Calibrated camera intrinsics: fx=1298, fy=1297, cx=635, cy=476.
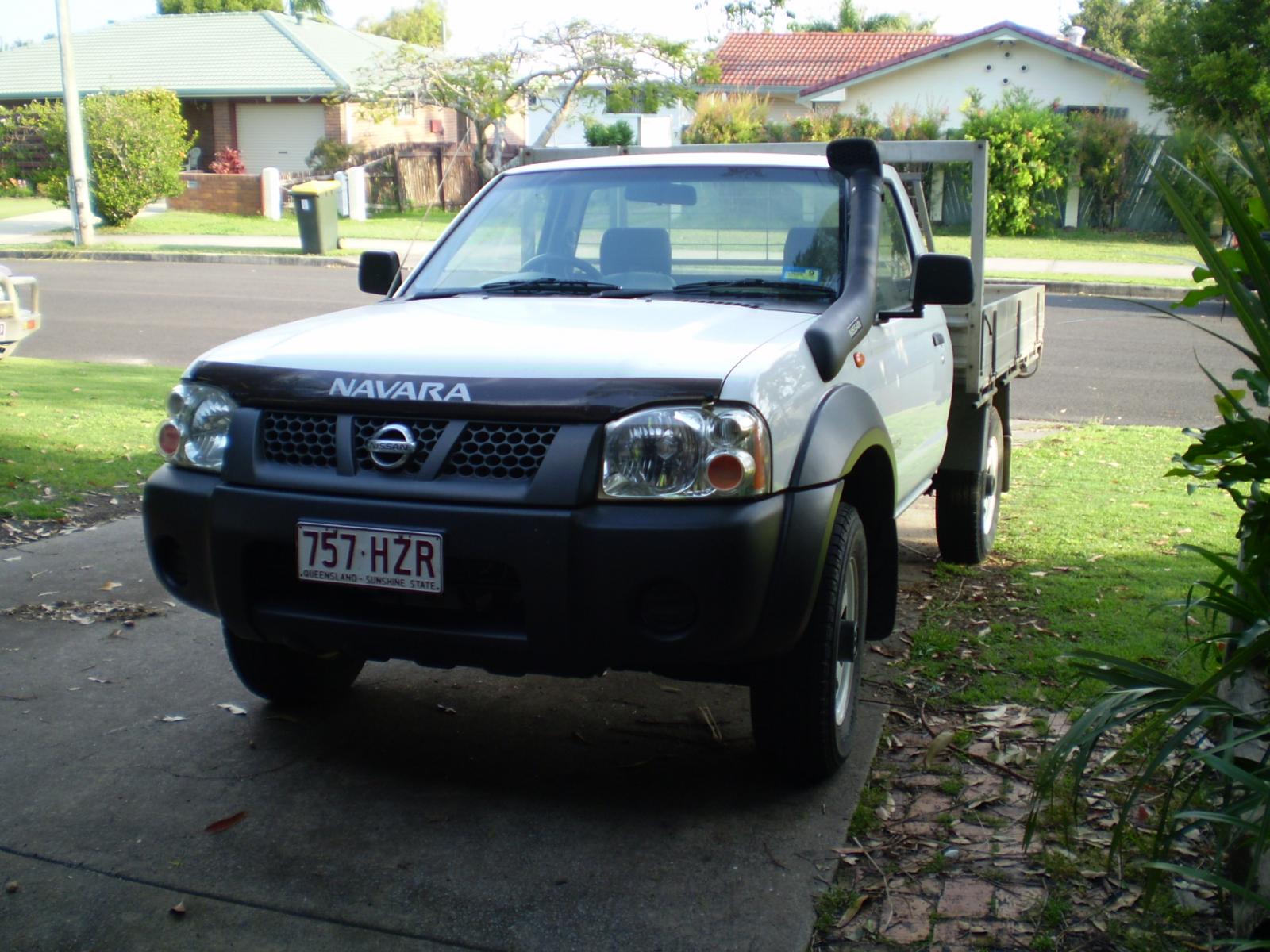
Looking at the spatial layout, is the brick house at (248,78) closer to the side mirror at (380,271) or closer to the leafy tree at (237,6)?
the leafy tree at (237,6)

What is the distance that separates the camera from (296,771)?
390 cm

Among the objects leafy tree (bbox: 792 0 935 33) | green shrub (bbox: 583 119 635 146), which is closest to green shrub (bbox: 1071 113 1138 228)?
green shrub (bbox: 583 119 635 146)

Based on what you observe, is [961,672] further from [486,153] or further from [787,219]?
[486,153]

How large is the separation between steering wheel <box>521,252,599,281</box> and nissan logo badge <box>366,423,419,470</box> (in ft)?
4.32

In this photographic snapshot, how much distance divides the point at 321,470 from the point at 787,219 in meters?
1.95

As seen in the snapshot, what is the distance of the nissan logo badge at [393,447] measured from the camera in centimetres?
332

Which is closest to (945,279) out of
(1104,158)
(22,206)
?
(1104,158)

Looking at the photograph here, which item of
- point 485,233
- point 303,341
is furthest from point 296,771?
point 485,233

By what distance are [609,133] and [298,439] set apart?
Result: 111ft

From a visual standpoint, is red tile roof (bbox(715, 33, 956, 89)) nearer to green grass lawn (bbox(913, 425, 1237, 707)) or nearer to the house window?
the house window

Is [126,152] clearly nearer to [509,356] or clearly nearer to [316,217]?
[316,217]

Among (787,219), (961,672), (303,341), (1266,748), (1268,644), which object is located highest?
(787,219)

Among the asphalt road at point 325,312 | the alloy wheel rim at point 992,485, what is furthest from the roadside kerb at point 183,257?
the alloy wheel rim at point 992,485

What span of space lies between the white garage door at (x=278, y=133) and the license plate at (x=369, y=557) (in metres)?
38.1
